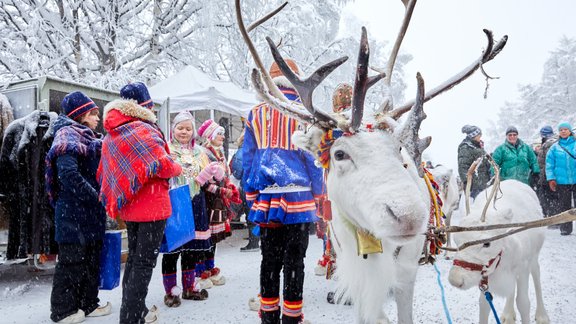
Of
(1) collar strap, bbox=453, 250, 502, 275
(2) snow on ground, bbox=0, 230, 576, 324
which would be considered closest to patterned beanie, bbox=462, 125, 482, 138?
(2) snow on ground, bbox=0, 230, 576, 324

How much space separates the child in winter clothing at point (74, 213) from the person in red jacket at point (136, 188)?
0.53 metres

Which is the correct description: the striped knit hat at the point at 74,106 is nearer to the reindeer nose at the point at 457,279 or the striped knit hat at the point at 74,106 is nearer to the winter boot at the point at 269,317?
the winter boot at the point at 269,317

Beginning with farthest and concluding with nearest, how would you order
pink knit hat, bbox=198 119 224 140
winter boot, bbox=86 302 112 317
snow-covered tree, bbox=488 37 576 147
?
snow-covered tree, bbox=488 37 576 147 < pink knit hat, bbox=198 119 224 140 < winter boot, bbox=86 302 112 317

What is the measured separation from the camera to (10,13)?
11078 mm

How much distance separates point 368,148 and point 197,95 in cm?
748

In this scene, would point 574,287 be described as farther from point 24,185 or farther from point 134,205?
point 24,185

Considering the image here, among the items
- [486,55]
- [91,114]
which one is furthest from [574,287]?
[91,114]

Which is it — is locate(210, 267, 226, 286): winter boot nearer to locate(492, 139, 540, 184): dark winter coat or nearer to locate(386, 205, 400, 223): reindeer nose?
locate(386, 205, 400, 223): reindeer nose

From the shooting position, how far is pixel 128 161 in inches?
113

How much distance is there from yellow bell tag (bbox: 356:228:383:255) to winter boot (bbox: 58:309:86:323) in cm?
282

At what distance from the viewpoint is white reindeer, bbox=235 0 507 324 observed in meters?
1.64

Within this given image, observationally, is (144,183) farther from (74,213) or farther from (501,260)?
(501,260)

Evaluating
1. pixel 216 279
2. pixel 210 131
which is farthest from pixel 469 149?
pixel 216 279

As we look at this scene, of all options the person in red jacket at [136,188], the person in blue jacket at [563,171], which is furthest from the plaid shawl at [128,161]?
the person in blue jacket at [563,171]
